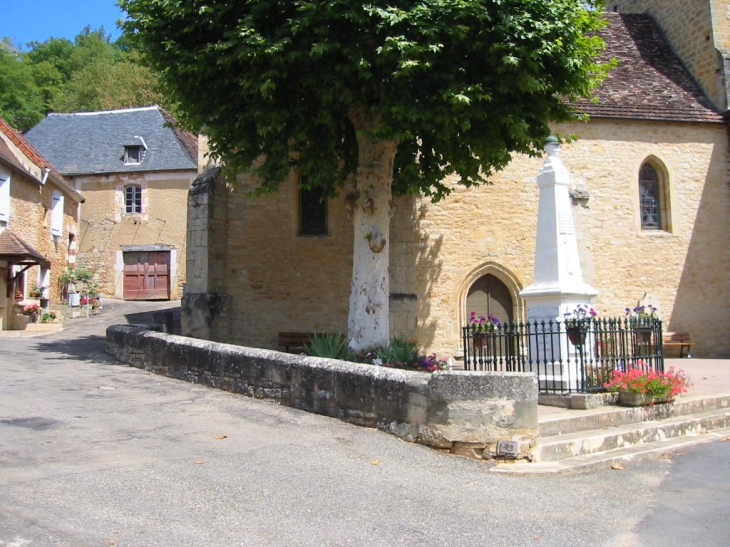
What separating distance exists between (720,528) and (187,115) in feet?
32.6

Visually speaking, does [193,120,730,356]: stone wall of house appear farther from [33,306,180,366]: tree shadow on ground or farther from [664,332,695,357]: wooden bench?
[33,306,180,366]: tree shadow on ground

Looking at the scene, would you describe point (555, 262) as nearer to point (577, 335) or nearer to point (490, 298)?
point (577, 335)

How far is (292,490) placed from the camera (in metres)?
5.07

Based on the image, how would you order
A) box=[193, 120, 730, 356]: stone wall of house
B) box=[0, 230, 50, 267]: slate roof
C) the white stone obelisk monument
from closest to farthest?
1. the white stone obelisk monument
2. box=[193, 120, 730, 356]: stone wall of house
3. box=[0, 230, 50, 267]: slate roof

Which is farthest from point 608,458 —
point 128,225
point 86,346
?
point 128,225

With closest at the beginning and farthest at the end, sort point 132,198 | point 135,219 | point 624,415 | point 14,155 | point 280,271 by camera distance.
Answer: point 624,415 < point 280,271 < point 14,155 < point 135,219 < point 132,198

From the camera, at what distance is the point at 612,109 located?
54.2 feet

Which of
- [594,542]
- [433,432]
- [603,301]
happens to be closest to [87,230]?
[603,301]

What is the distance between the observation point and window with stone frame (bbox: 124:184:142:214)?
89.5 ft

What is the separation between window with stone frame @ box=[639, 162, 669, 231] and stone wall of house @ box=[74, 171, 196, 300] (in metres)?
17.4

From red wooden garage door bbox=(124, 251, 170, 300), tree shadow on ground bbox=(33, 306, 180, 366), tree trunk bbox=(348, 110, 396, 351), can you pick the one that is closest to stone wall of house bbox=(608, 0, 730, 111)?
tree trunk bbox=(348, 110, 396, 351)

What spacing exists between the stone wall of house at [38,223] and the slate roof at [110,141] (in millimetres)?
2724

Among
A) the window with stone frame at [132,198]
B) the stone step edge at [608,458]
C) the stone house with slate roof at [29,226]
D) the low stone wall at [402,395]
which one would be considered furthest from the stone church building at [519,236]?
the window with stone frame at [132,198]

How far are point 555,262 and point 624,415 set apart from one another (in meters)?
2.40
